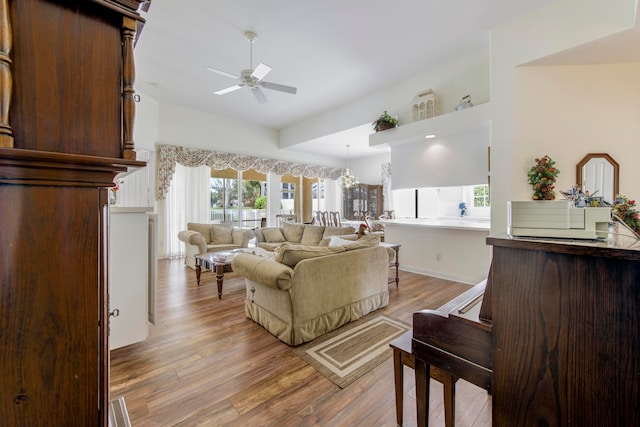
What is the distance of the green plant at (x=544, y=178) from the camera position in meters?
2.88

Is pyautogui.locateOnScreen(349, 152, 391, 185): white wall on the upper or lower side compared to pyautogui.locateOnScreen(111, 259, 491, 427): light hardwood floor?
upper

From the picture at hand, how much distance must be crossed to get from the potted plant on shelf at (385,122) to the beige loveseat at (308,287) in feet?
8.53

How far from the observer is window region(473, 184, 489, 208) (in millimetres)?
5750

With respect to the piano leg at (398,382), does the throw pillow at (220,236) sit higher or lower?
higher

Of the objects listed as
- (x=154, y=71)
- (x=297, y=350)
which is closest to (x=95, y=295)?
(x=297, y=350)

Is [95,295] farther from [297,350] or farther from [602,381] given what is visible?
[297,350]

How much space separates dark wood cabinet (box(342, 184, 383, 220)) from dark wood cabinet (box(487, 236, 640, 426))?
22.8 ft

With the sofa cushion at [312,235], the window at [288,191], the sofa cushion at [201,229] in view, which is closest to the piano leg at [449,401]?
the sofa cushion at [312,235]

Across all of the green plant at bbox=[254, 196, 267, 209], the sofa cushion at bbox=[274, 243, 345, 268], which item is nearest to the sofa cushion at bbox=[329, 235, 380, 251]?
the sofa cushion at bbox=[274, 243, 345, 268]

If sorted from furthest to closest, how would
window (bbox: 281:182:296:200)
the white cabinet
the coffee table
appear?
window (bbox: 281:182:296:200) < the coffee table < the white cabinet

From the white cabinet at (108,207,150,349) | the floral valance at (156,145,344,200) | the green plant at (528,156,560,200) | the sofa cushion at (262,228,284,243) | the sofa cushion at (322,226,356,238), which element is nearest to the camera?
the white cabinet at (108,207,150,349)

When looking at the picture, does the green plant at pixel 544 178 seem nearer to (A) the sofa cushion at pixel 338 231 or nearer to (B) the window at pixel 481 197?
(A) the sofa cushion at pixel 338 231

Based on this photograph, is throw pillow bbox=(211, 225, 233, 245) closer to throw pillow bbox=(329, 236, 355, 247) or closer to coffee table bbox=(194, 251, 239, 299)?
coffee table bbox=(194, 251, 239, 299)

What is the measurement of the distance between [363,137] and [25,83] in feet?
20.2
